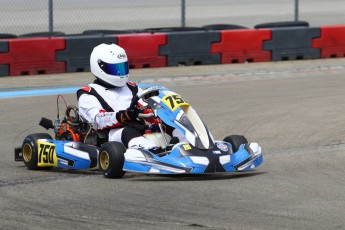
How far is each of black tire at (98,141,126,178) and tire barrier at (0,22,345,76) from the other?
7.80 meters

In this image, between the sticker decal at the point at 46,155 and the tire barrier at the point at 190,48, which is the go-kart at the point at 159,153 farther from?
the tire barrier at the point at 190,48

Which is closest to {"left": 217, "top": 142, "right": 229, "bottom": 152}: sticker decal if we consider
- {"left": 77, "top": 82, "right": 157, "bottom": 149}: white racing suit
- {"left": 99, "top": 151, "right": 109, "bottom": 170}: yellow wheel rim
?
{"left": 77, "top": 82, "right": 157, "bottom": 149}: white racing suit

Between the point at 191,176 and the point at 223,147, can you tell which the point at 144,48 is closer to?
the point at 191,176

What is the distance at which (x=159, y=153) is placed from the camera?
859 cm

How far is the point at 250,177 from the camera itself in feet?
28.1

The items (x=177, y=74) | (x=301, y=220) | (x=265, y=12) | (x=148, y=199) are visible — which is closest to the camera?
(x=301, y=220)

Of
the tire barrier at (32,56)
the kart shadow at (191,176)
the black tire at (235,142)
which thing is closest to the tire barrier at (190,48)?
the tire barrier at (32,56)

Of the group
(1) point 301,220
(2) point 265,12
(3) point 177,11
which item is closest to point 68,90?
(1) point 301,220

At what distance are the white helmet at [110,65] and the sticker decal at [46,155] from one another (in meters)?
0.78

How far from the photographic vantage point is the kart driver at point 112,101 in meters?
8.81

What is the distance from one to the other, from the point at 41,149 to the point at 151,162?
4.06ft

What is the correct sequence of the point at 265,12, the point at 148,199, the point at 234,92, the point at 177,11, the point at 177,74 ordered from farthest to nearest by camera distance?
1. the point at 265,12
2. the point at 177,11
3. the point at 177,74
4. the point at 234,92
5. the point at 148,199

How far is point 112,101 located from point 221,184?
156 cm

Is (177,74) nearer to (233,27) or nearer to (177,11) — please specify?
(233,27)
